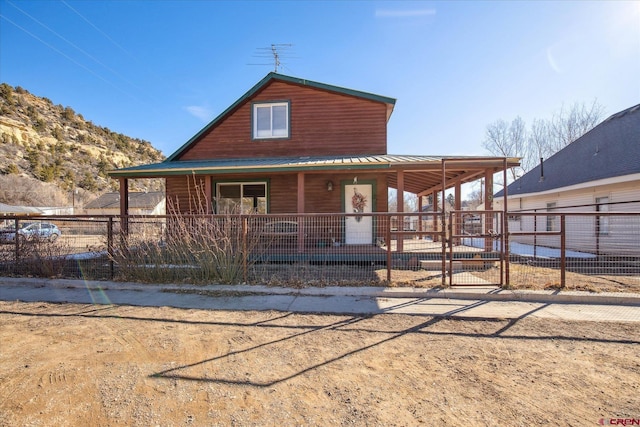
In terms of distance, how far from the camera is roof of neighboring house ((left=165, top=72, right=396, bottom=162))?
10562mm

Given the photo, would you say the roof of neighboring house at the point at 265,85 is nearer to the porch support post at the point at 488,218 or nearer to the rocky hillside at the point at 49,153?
the porch support post at the point at 488,218

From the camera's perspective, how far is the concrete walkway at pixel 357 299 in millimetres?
4480

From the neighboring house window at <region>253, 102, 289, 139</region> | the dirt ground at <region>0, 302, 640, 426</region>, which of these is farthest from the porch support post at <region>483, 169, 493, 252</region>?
the neighboring house window at <region>253, 102, 289, 139</region>

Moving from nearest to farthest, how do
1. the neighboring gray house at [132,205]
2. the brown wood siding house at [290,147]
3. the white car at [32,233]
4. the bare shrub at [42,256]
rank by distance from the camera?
the bare shrub at [42,256], the white car at [32,233], the brown wood siding house at [290,147], the neighboring gray house at [132,205]

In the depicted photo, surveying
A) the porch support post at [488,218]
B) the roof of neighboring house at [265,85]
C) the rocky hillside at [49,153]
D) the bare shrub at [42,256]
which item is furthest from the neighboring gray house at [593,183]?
the rocky hillside at [49,153]

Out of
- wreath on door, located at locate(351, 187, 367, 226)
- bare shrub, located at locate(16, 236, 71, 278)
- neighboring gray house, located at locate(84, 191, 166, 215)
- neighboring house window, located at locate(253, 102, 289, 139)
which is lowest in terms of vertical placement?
bare shrub, located at locate(16, 236, 71, 278)

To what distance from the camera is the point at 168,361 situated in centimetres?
294

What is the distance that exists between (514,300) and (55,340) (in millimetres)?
6705

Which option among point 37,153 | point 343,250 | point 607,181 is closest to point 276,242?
point 343,250

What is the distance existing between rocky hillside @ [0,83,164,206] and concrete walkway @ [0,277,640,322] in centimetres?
3998

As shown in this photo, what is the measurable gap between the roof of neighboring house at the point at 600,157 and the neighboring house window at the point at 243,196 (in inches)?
487

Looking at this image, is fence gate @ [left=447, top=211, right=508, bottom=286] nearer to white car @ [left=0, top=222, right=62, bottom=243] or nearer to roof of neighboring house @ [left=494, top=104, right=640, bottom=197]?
roof of neighboring house @ [left=494, top=104, right=640, bottom=197]

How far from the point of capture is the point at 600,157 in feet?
39.8

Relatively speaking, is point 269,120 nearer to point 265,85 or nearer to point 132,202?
point 265,85
